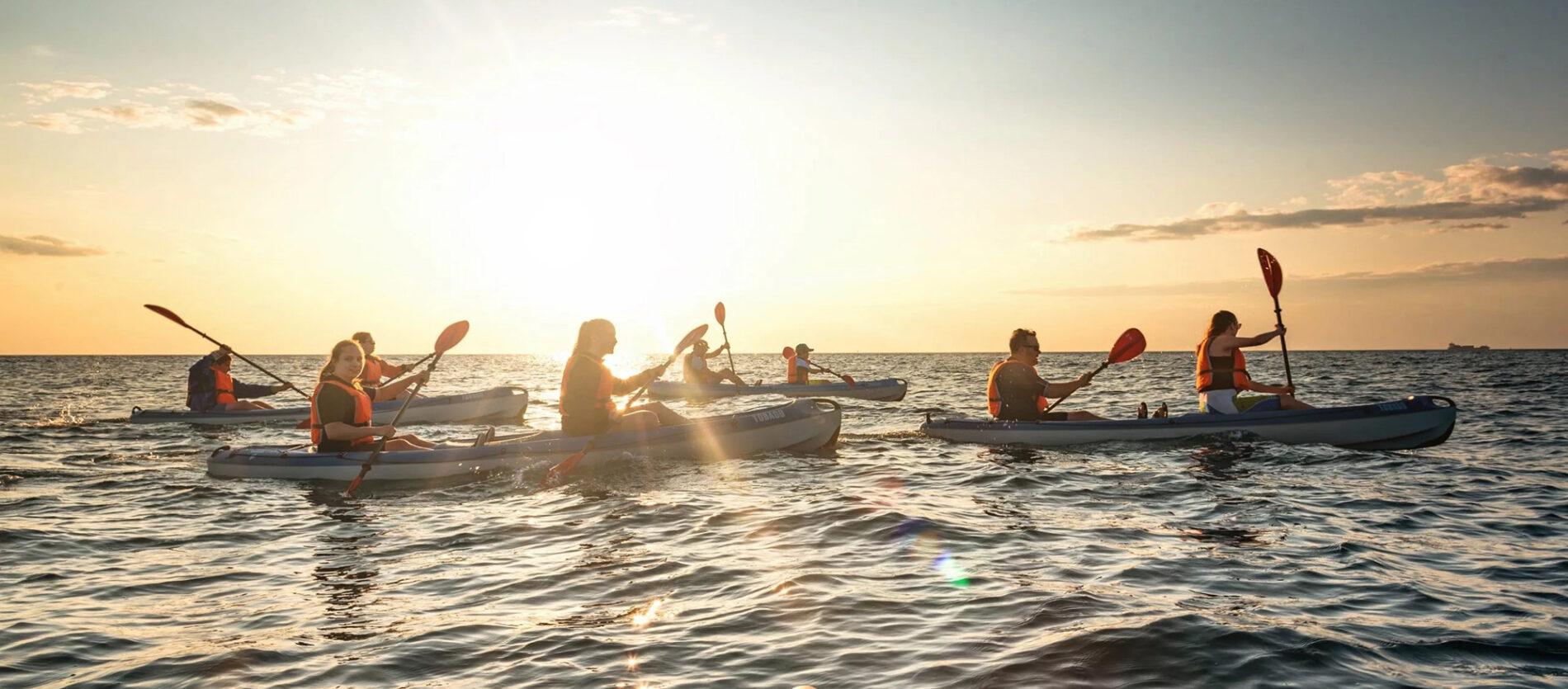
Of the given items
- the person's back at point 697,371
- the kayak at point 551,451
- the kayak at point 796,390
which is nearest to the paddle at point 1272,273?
the kayak at point 551,451

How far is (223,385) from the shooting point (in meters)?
19.3

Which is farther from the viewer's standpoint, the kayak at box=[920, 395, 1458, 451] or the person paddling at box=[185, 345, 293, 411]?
the person paddling at box=[185, 345, 293, 411]

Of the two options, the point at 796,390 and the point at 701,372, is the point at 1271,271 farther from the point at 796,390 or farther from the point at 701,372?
the point at 701,372

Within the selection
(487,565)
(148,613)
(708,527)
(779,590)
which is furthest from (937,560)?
(148,613)

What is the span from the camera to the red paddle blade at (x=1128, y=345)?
13.1 meters

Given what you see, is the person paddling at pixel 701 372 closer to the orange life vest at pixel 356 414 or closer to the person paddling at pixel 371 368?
the person paddling at pixel 371 368

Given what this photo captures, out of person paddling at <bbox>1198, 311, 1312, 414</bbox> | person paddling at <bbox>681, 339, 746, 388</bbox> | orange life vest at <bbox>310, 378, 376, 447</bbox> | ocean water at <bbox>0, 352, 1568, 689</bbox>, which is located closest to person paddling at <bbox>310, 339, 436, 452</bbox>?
orange life vest at <bbox>310, 378, 376, 447</bbox>

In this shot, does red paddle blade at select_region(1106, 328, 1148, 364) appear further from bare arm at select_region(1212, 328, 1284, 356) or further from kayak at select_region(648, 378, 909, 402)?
kayak at select_region(648, 378, 909, 402)

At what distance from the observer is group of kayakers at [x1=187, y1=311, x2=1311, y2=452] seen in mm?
10797

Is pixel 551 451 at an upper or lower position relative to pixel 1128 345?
lower

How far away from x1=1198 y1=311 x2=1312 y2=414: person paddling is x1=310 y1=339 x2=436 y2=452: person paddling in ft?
32.7

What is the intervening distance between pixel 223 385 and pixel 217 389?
0.13 m

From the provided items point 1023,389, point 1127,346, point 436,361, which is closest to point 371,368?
point 436,361

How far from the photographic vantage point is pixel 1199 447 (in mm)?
12680
